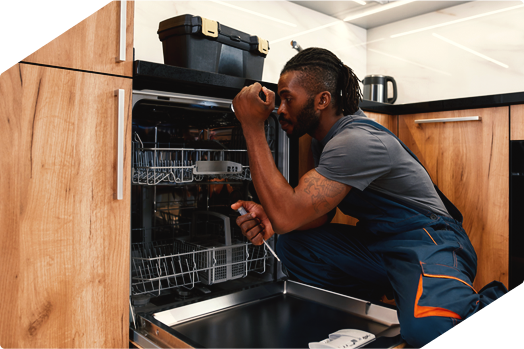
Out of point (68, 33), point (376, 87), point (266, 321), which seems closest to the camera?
point (68, 33)

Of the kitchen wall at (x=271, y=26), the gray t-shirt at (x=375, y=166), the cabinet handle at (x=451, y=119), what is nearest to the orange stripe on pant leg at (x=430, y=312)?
the gray t-shirt at (x=375, y=166)

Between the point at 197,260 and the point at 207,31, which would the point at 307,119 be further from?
the point at 197,260

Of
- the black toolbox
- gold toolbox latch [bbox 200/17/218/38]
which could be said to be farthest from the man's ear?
gold toolbox latch [bbox 200/17/218/38]

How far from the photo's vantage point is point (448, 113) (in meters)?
1.84

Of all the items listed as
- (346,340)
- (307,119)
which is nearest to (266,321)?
(346,340)

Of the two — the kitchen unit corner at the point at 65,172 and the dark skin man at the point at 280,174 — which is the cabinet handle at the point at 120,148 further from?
the dark skin man at the point at 280,174

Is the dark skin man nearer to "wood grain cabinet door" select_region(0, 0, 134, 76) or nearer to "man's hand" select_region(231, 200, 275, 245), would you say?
"man's hand" select_region(231, 200, 275, 245)

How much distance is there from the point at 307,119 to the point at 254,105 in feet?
0.75

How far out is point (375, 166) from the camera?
1.10 meters

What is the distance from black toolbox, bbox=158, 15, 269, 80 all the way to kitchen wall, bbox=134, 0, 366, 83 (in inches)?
21.0

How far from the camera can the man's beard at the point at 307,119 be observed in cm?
127

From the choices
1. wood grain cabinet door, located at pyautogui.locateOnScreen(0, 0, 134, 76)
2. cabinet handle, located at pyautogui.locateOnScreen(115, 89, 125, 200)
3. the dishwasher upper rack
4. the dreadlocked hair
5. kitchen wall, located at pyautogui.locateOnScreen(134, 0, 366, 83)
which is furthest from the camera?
kitchen wall, located at pyautogui.locateOnScreen(134, 0, 366, 83)

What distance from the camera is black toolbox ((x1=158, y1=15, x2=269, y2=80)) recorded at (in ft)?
4.04

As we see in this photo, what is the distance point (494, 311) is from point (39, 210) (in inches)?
44.6
